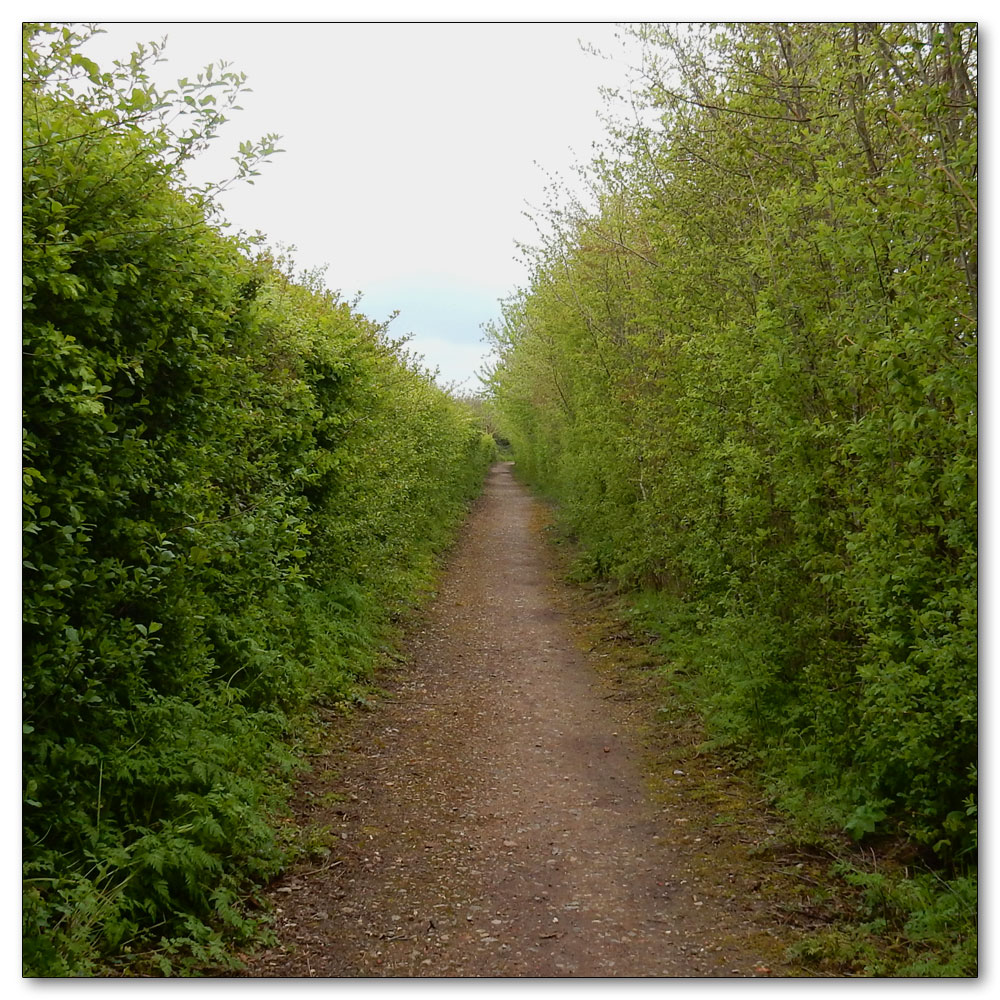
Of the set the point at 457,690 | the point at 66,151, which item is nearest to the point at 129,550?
the point at 66,151

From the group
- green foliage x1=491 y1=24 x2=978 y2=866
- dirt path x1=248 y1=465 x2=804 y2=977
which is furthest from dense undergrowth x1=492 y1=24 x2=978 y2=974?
dirt path x1=248 y1=465 x2=804 y2=977

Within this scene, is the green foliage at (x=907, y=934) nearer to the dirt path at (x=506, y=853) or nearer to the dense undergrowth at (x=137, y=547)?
the dirt path at (x=506, y=853)

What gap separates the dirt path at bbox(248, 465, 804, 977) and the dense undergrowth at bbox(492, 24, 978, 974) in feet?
3.00

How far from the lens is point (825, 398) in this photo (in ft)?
17.3

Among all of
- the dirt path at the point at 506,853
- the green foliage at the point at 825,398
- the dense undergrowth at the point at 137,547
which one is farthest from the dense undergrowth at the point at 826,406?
the dense undergrowth at the point at 137,547

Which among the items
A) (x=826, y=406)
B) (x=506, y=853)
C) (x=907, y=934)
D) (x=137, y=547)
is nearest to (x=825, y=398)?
(x=826, y=406)

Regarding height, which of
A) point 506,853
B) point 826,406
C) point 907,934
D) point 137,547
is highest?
point 826,406

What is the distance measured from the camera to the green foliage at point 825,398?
3.74 metres

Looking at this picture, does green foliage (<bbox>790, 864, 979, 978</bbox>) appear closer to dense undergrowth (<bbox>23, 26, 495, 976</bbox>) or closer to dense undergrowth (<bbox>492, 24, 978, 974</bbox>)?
dense undergrowth (<bbox>492, 24, 978, 974</bbox>)

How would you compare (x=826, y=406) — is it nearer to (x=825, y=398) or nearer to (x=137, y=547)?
(x=825, y=398)

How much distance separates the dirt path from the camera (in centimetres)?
382

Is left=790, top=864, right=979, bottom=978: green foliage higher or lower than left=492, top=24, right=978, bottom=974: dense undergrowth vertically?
lower

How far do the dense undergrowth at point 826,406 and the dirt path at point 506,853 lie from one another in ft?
3.00

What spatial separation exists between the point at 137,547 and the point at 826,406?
4.27 metres
